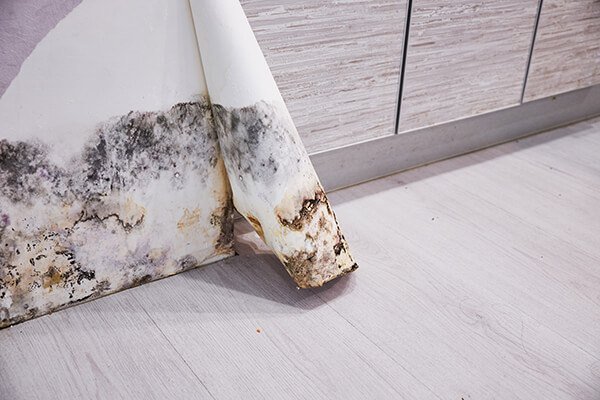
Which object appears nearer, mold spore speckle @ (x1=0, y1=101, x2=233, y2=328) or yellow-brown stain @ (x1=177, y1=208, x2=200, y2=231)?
mold spore speckle @ (x1=0, y1=101, x2=233, y2=328)

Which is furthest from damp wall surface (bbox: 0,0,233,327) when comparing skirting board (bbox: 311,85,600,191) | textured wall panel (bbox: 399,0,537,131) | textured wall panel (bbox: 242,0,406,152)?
textured wall panel (bbox: 399,0,537,131)

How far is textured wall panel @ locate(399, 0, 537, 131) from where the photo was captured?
1511 millimetres

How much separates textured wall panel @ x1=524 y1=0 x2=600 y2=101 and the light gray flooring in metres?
0.50

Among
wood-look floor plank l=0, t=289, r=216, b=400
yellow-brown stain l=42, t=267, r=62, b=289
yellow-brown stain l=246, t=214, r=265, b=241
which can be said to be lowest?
wood-look floor plank l=0, t=289, r=216, b=400

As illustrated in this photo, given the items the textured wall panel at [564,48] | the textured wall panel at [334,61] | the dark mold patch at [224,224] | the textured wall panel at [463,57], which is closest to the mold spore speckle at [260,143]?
the dark mold patch at [224,224]

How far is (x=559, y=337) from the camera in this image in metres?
1.11

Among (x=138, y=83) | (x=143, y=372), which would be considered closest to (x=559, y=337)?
(x=143, y=372)

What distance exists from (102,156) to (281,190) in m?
0.34

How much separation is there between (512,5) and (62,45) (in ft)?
3.97

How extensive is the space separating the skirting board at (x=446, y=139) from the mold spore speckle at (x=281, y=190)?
336mm

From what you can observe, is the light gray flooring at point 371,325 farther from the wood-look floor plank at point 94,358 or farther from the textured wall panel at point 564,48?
the textured wall panel at point 564,48

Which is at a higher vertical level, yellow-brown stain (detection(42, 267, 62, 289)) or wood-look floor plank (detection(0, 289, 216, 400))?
yellow-brown stain (detection(42, 267, 62, 289))

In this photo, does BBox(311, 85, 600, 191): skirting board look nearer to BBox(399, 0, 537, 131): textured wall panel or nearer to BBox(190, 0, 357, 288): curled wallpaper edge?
BBox(399, 0, 537, 131): textured wall panel

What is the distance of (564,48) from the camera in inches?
71.7
